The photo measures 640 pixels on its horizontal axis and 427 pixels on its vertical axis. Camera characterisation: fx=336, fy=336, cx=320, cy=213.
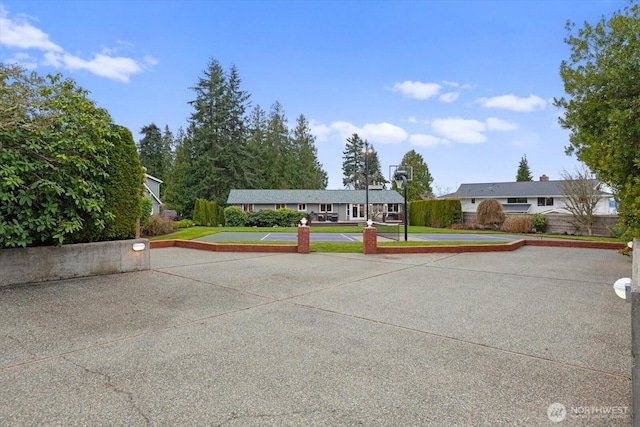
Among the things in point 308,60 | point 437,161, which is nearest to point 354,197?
point 437,161

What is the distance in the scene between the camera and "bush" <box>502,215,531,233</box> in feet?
66.5

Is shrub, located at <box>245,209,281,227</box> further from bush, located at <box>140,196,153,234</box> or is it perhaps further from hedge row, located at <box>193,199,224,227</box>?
bush, located at <box>140,196,153,234</box>

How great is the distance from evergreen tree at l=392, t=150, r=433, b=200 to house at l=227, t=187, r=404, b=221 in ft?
7.07

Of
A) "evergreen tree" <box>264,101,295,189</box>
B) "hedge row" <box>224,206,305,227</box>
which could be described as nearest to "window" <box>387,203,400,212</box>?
"evergreen tree" <box>264,101,295,189</box>

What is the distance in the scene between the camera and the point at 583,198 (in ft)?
61.0

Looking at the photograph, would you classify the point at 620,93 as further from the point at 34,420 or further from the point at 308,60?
the point at 308,60

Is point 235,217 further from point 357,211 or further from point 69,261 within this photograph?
point 69,261

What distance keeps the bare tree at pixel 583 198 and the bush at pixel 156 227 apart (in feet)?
72.5

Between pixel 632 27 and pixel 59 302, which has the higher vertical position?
pixel 632 27

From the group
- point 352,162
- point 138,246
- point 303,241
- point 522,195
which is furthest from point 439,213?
point 352,162

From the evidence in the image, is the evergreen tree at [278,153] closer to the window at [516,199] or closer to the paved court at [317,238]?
the window at [516,199]

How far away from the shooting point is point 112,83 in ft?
63.2

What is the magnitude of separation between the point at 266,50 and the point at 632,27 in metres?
16.6

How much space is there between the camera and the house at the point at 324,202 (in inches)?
1499
